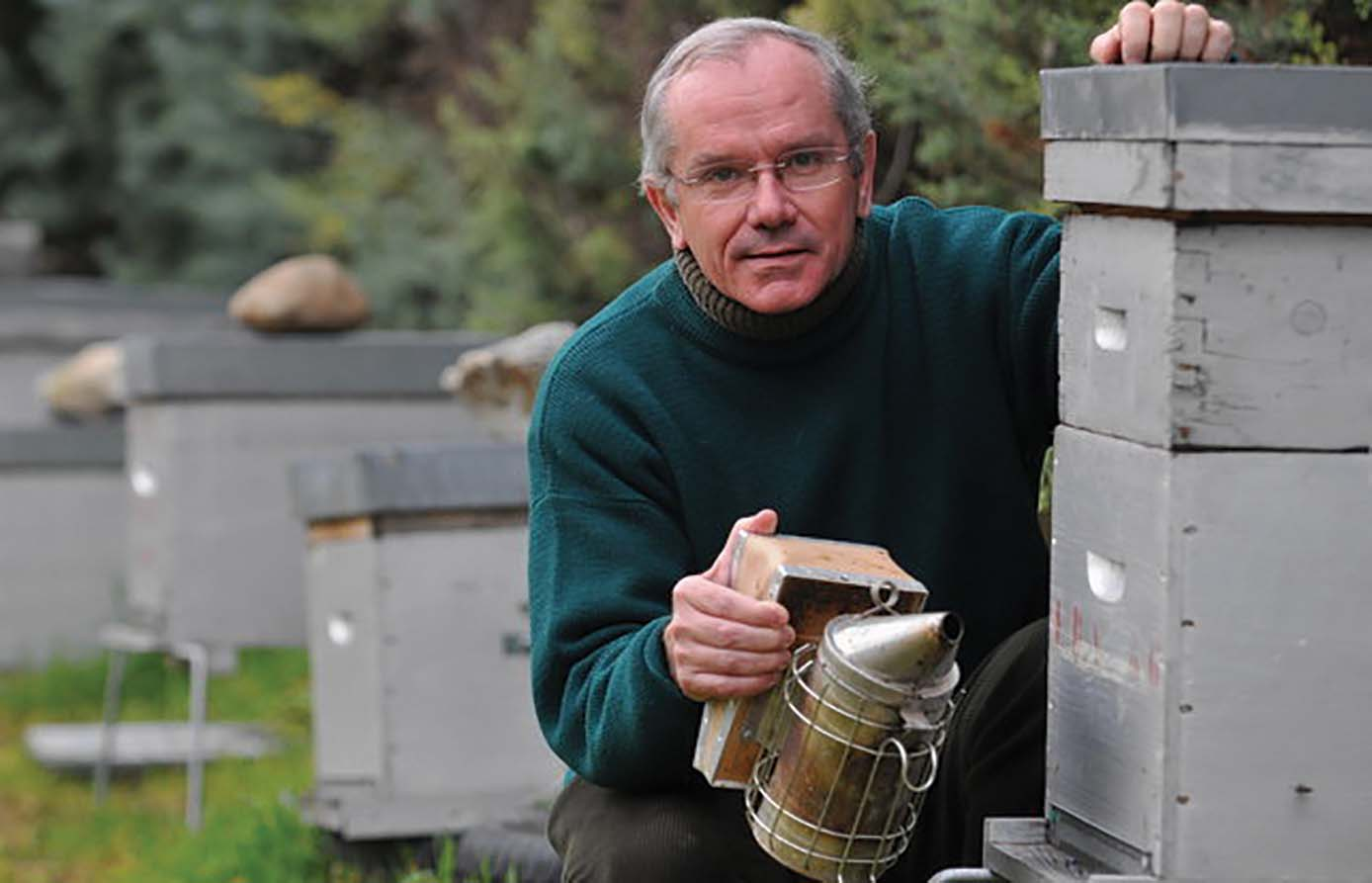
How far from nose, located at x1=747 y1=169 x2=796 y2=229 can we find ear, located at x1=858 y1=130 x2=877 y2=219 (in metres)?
0.16

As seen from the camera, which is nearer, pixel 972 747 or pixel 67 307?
pixel 972 747

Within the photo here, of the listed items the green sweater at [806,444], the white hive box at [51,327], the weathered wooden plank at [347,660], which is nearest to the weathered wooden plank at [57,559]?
the white hive box at [51,327]

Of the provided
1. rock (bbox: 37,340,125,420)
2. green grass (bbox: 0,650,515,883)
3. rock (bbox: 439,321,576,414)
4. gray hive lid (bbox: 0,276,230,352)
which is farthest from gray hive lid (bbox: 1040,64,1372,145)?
gray hive lid (bbox: 0,276,230,352)

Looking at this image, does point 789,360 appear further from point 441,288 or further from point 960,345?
point 441,288

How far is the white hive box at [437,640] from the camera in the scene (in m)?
4.94

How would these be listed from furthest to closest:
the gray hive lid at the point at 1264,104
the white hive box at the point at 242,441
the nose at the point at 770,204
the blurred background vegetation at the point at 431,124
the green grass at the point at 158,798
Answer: the white hive box at the point at 242,441
the green grass at the point at 158,798
the blurred background vegetation at the point at 431,124
the nose at the point at 770,204
the gray hive lid at the point at 1264,104

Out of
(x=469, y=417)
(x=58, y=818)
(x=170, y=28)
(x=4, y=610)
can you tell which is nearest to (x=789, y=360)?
(x=469, y=417)

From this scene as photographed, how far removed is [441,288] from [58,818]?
377cm

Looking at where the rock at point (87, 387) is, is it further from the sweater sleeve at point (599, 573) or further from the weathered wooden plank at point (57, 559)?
the sweater sleeve at point (599, 573)

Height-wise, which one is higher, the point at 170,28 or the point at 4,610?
the point at 170,28

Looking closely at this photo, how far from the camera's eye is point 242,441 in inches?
251

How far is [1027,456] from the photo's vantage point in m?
3.17

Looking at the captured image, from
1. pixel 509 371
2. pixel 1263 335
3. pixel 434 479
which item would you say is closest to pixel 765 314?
pixel 1263 335

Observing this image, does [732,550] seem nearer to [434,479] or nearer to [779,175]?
[779,175]
